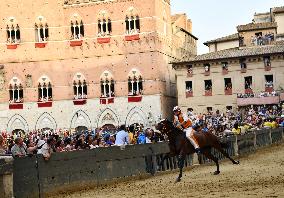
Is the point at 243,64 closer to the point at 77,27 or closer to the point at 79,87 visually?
the point at 79,87

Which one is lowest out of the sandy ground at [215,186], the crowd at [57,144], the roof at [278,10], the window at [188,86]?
the sandy ground at [215,186]

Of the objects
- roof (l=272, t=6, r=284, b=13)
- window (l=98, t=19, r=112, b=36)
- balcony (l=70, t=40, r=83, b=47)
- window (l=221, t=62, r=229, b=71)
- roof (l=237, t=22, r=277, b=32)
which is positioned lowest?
window (l=221, t=62, r=229, b=71)

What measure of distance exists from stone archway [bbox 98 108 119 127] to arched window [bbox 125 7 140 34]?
792 cm

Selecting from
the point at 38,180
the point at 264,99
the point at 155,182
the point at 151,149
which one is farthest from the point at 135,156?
the point at 264,99

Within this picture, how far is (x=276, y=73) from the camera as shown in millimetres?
62375

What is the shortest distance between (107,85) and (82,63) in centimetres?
330

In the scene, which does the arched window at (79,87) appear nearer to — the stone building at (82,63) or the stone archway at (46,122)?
the stone building at (82,63)

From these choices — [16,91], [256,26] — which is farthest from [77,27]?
[256,26]

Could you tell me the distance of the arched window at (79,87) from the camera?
6247cm

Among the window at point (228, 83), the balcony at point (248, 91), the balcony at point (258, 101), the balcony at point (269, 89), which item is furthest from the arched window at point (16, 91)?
the balcony at point (269, 89)

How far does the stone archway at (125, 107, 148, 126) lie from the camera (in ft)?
199

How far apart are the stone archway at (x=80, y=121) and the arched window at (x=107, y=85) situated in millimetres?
2607

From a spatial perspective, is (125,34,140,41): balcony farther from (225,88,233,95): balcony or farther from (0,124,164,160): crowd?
(0,124,164,160): crowd

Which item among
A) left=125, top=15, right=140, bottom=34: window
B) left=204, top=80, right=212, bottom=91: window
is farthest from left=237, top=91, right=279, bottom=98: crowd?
left=125, top=15, right=140, bottom=34: window
